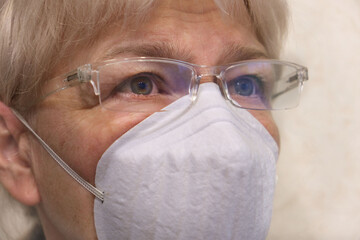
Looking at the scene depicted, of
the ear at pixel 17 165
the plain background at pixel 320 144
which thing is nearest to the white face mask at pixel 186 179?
the ear at pixel 17 165

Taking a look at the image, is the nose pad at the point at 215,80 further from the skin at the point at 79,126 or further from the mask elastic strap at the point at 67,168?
the mask elastic strap at the point at 67,168

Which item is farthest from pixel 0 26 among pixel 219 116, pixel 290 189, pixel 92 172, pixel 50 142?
pixel 290 189

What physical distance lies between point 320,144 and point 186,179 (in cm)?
104

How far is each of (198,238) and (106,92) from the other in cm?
35

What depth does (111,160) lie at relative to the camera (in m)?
0.84

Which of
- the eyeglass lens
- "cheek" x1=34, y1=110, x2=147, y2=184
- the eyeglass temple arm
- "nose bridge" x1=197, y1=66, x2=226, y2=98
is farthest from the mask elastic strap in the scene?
the eyeglass temple arm

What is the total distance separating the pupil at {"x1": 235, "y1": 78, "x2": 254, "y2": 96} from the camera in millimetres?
1022

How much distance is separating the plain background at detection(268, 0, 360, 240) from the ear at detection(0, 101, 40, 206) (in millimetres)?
987

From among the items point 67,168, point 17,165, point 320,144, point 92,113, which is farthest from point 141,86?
point 320,144

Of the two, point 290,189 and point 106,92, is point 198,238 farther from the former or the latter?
point 290,189

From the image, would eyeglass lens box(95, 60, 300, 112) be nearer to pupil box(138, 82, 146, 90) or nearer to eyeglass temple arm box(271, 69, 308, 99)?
pupil box(138, 82, 146, 90)

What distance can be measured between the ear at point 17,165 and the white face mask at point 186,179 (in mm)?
219

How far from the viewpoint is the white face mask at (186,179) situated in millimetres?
786

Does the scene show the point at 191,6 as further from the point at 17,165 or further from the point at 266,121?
the point at 17,165
